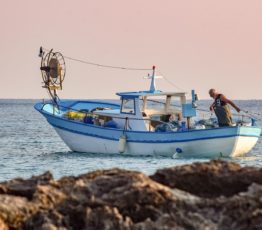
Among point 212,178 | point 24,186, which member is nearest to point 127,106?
point 24,186

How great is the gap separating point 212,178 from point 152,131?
829 inches

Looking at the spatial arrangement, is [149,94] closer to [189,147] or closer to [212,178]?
[189,147]

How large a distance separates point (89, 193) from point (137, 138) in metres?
21.9

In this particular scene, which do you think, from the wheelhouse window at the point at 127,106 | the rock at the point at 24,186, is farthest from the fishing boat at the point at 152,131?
the rock at the point at 24,186

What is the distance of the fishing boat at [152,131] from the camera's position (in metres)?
27.3

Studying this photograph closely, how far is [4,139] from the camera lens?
44.9 meters

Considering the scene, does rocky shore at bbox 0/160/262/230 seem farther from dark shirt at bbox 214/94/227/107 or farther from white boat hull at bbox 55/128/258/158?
white boat hull at bbox 55/128/258/158

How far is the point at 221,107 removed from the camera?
2611 centimetres

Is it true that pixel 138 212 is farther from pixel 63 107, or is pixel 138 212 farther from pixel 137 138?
pixel 63 107

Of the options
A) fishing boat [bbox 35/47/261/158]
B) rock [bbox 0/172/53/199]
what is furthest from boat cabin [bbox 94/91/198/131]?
rock [bbox 0/172/53/199]

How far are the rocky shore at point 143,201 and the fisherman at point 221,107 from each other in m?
18.2

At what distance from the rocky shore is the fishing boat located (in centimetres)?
1933

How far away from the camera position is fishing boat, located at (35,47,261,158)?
2731 cm

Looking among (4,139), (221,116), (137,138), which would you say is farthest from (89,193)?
(4,139)
